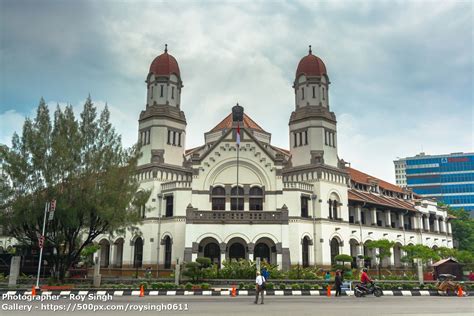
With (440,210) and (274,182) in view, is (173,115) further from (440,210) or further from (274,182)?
(440,210)

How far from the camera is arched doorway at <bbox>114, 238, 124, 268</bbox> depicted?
4750cm

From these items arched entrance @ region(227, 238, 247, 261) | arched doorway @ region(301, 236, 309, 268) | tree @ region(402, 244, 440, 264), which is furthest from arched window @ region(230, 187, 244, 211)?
tree @ region(402, 244, 440, 264)

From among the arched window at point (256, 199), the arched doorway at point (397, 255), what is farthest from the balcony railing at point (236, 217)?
the arched doorway at point (397, 255)

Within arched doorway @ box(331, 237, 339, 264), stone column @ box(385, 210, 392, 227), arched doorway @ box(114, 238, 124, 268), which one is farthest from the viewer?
stone column @ box(385, 210, 392, 227)

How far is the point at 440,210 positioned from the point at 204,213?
139ft

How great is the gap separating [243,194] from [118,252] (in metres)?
16.1

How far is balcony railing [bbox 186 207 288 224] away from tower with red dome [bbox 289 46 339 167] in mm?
8667

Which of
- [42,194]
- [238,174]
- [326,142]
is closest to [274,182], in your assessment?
[238,174]

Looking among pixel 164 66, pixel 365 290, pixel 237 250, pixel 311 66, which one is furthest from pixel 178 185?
pixel 365 290

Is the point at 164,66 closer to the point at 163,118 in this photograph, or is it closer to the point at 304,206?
the point at 163,118

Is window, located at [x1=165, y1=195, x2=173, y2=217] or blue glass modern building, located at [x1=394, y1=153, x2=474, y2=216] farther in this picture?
blue glass modern building, located at [x1=394, y1=153, x2=474, y2=216]

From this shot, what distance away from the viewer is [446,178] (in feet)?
395

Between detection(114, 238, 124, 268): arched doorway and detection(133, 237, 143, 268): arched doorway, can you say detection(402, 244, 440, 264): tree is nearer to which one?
detection(133, 237, 143, 268): arched doorway

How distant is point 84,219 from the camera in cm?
2988
